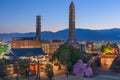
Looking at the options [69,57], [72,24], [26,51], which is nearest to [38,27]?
[26,51]

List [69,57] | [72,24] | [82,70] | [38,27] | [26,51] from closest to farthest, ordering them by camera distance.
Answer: [82,70]
[69,57]
[72,24]
[26,51]
[38,27]

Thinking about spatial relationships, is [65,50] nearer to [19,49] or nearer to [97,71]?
[97,71]

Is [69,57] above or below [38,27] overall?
below

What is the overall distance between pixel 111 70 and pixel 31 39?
2652 inches

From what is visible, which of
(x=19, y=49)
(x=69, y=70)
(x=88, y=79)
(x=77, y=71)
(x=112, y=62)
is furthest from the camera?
(x=19, y=49)

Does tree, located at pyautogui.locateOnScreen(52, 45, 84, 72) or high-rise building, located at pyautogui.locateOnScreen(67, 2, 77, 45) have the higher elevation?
high-rise building, located at pyautogui.locateOnScreen(67, 2, 77, 45)

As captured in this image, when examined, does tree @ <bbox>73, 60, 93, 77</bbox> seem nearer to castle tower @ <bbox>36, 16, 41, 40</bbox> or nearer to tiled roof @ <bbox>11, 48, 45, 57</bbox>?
tiled roof @ <bbox>11, 48, 45, 57</bbox>

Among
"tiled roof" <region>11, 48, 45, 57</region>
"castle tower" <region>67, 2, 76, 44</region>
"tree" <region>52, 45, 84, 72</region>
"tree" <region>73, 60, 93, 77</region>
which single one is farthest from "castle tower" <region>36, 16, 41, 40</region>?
"tree" <region>73, 60, 93, 77</region>

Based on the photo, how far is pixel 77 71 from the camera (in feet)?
154

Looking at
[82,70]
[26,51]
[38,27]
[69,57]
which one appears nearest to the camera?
[82,70]

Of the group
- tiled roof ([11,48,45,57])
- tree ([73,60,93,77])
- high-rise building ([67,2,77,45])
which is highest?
high-rise building ([67,2,77,45])

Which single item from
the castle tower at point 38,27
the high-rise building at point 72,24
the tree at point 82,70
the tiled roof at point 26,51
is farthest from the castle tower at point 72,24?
the tree at point 82,70

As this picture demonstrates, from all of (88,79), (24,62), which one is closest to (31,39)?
(24,62)

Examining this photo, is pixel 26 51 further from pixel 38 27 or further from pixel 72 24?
pixel 72 24
